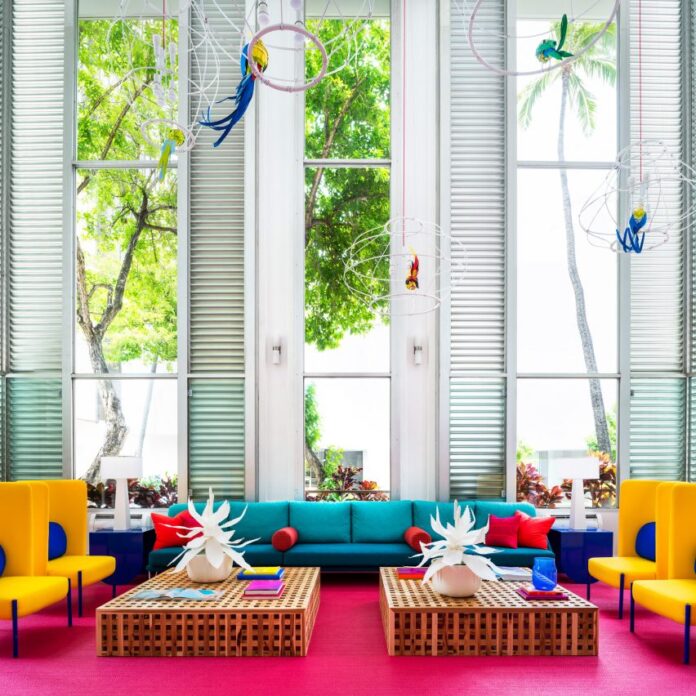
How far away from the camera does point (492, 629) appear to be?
473cm

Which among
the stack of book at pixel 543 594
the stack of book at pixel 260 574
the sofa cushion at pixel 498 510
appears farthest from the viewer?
the sofa cushion at pixel 498 510

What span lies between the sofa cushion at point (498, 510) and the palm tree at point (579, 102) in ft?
4.56

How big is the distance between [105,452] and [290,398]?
212 centimetres

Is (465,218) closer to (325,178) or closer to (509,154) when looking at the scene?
(509,154)

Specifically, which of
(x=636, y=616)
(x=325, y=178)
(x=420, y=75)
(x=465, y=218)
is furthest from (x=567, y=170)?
(x=636, y=616)

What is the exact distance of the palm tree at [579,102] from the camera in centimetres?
794

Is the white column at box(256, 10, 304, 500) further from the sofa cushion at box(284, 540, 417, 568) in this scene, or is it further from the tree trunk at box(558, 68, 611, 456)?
the tree trunk at box(558, 68, 611, 456)

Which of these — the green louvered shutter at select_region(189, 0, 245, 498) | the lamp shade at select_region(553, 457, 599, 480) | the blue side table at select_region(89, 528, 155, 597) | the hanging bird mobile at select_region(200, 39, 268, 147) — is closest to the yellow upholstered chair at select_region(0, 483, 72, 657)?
the blue side table at select_region(89, 528, 155, 597)

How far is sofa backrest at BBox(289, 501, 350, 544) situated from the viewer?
718 cm

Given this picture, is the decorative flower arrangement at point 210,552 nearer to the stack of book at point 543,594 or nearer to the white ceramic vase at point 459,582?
the white ceramic vase at point 459,582

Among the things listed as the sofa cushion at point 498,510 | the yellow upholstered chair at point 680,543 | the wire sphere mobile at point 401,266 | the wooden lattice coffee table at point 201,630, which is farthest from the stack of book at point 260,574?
the wire sphere mobile at point 401,266

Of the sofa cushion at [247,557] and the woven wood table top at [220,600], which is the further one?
the sofa cushion at [247,557]

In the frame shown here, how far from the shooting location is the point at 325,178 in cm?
804

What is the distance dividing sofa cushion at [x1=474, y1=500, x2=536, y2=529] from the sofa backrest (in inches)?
52.2
